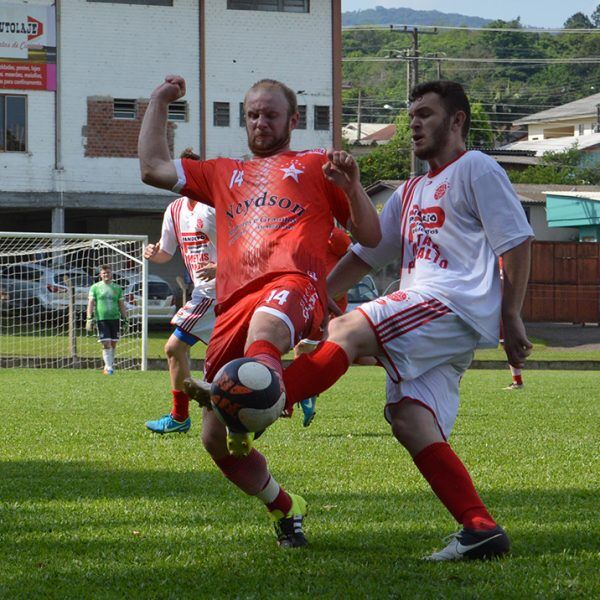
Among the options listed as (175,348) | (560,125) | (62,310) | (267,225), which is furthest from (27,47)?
(560,125)

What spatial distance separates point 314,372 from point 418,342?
51 cm

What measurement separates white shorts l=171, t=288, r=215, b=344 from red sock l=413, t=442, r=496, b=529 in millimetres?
5067

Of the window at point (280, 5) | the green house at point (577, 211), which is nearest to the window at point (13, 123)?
the window at point (280, 5)

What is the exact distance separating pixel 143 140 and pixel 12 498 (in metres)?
2.38

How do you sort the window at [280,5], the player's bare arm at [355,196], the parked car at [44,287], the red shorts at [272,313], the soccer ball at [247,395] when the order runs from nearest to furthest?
the soccer ball at [247,395] < the red shorts at [272,313] < the player's bare arm at [355,196] < the parked car at [44,287] < the window at [280,5]

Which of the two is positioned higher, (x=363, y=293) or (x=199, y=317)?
(x=199, y=317)

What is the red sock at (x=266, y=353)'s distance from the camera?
178 inches

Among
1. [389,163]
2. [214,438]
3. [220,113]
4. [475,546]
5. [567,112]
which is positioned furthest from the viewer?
[567,112]

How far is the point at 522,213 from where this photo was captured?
5.02 m

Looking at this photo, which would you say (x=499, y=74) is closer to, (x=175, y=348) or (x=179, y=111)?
(x=179, y=111)

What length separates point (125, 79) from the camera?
37.9 metres

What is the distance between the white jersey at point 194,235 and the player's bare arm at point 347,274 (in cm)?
453

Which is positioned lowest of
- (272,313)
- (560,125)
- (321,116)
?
(272,313)

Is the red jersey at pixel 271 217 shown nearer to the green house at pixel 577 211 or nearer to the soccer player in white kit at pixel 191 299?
the soccer player in white kit at pixel 191 299
